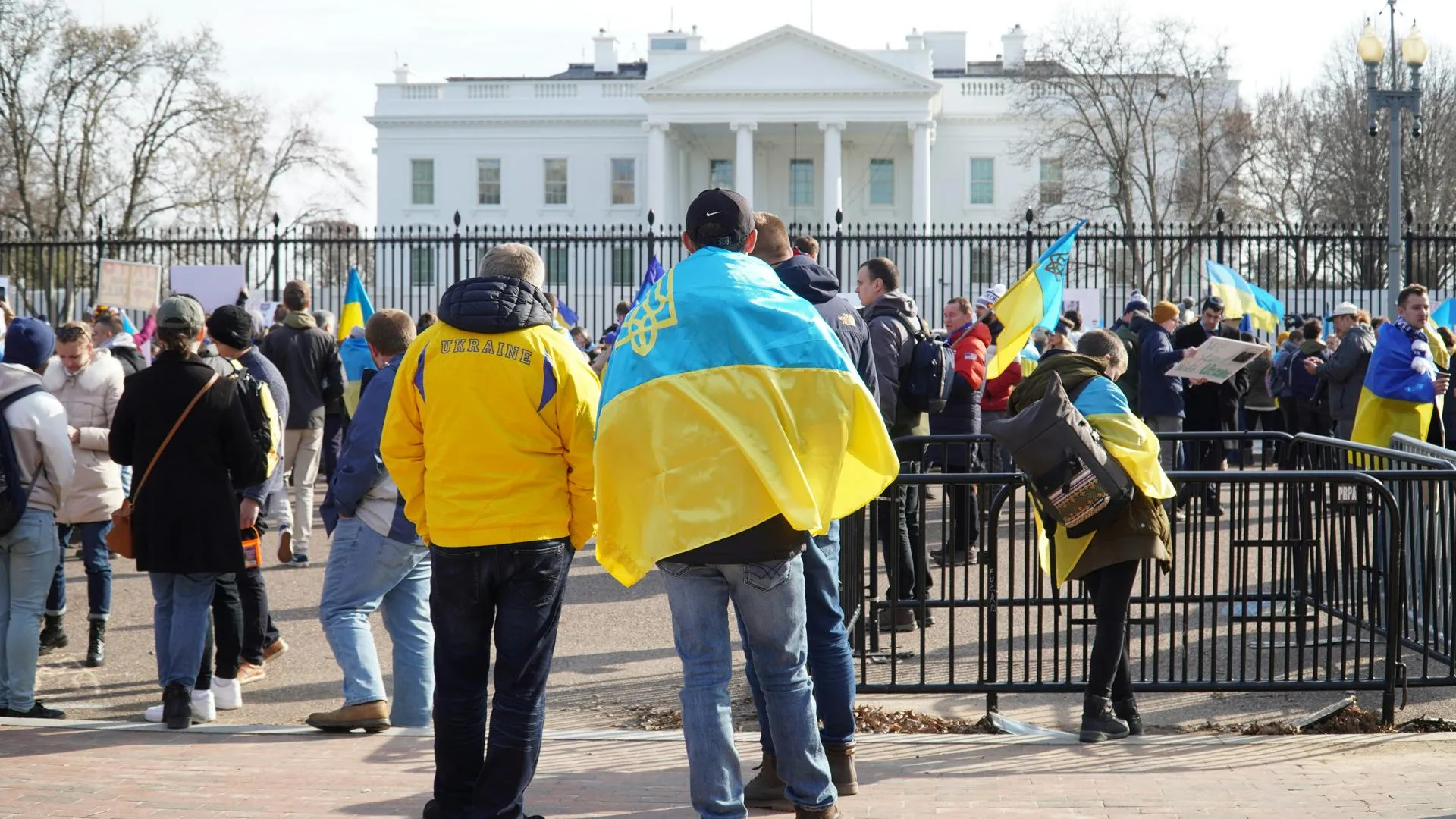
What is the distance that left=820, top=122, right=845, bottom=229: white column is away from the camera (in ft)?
178

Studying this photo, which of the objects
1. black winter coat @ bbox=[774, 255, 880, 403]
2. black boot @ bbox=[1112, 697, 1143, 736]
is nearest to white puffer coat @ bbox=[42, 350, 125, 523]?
black winter coat @ bbox=[774, 255, 880, 403]

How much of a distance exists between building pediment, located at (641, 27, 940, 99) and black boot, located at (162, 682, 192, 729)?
51.0 m

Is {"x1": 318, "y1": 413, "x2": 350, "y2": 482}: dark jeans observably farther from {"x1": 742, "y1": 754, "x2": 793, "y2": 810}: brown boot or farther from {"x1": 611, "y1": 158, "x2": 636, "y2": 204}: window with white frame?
{"x1": 611, "y1": 158, "x2": 636, "y2": 204}: window with white frame

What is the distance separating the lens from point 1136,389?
1282 cm

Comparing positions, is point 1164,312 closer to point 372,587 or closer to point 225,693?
point 372,587

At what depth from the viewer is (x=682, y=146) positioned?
58.6m

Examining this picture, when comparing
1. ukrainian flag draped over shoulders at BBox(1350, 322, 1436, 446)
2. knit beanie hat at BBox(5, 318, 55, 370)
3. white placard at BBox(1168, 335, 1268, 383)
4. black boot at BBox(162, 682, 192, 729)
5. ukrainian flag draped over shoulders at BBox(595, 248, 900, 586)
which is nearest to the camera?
ukrainian flag draped over shoulders at BBox(595, 248, 900, 586)

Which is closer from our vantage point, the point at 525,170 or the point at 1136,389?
the point at 1136,389

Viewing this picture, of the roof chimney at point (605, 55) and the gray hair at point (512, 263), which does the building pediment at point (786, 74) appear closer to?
the roof chimney at point (605, 55)

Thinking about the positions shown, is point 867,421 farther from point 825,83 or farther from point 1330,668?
point 825,83

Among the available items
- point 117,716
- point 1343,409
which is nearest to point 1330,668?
point 117,716

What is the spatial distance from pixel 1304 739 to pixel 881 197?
177 ft

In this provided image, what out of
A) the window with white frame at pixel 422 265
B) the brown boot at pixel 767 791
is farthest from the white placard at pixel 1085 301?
the brown boot at pixel 767 791

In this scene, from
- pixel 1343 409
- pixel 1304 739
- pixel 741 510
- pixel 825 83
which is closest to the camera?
pixel 741 510
